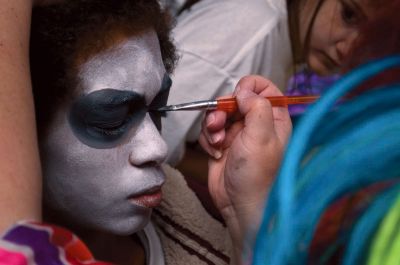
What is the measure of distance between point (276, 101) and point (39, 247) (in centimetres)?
37

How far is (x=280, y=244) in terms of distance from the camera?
46 centimetres

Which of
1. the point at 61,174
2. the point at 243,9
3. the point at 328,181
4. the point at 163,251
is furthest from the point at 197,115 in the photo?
the point at 328,181

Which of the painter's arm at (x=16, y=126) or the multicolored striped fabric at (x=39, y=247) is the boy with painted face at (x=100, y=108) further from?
the multicolored striped fabric at (x=39, y=247)

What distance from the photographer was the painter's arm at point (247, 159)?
23.8 inches

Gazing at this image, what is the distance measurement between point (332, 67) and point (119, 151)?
0.59 meters

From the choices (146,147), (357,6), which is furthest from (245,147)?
(357,6)

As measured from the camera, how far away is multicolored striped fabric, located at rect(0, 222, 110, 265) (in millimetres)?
401

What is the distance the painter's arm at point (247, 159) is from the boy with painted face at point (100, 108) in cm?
8

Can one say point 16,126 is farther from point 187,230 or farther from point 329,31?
point 329,31

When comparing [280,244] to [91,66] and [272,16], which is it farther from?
[272,16]

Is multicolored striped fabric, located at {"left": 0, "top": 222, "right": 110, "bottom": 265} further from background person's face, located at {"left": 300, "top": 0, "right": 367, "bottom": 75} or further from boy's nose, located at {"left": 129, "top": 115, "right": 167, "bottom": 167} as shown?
background person's face, located at {"left": 300, "top": 0, "right": 367, "bottom": 75}

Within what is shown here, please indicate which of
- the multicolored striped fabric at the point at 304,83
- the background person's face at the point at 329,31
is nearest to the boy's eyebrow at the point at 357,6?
the background person's face at the point at 329,31

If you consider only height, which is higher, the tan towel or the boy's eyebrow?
the boy's eyebrow

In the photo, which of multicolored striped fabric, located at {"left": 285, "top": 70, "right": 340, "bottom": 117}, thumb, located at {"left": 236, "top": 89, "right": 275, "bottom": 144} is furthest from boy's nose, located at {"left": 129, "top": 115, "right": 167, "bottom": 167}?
multicolored striped fabric, located at {"left": 285, "top": 70, "right": 340, "bottom": 117}
